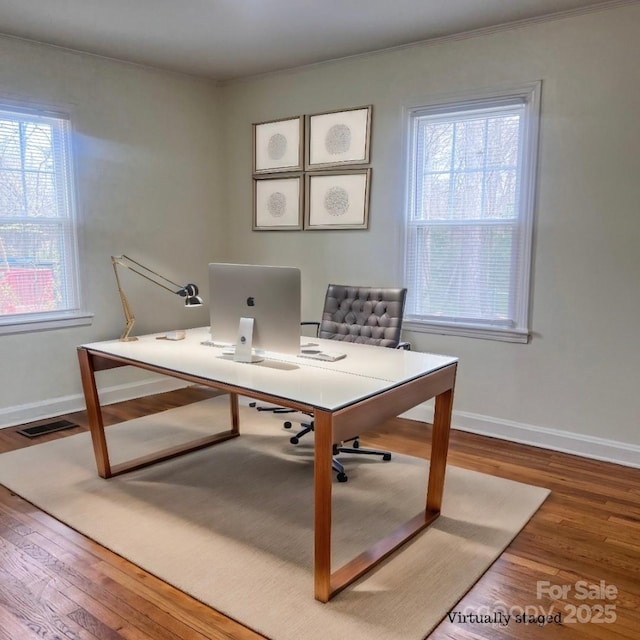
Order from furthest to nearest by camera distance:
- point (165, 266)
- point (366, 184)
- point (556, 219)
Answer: point (165, 266) < point (366, 184) < point (556, 219)

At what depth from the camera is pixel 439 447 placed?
8.59ft

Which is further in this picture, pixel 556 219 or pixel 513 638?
pixel 556 219

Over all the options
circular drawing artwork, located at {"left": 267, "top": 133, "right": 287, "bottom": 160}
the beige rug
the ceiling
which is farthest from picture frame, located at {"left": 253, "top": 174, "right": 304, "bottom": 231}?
the beige rug

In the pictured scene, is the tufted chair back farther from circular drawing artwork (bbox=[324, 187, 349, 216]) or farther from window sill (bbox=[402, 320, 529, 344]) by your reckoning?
circular drawing artwork (bbox=[324, 187, 349, 216])

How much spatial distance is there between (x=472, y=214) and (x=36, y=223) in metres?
3.00

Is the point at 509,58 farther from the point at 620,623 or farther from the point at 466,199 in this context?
the point at 620,623

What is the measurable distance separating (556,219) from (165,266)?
3.05 meters

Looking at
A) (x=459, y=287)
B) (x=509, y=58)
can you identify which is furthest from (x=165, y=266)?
(x=509, y=58)

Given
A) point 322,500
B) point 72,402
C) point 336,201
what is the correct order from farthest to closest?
1. point 336,201
2. point 72,402
3. point 322,500

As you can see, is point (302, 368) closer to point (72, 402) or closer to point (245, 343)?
point (245, 343)

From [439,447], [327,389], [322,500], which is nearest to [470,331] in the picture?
[439,447]

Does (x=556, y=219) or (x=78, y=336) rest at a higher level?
(x=556, y=219)

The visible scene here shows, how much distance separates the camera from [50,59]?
3898 mm

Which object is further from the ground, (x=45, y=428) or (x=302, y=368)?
(x=302, y=368)
